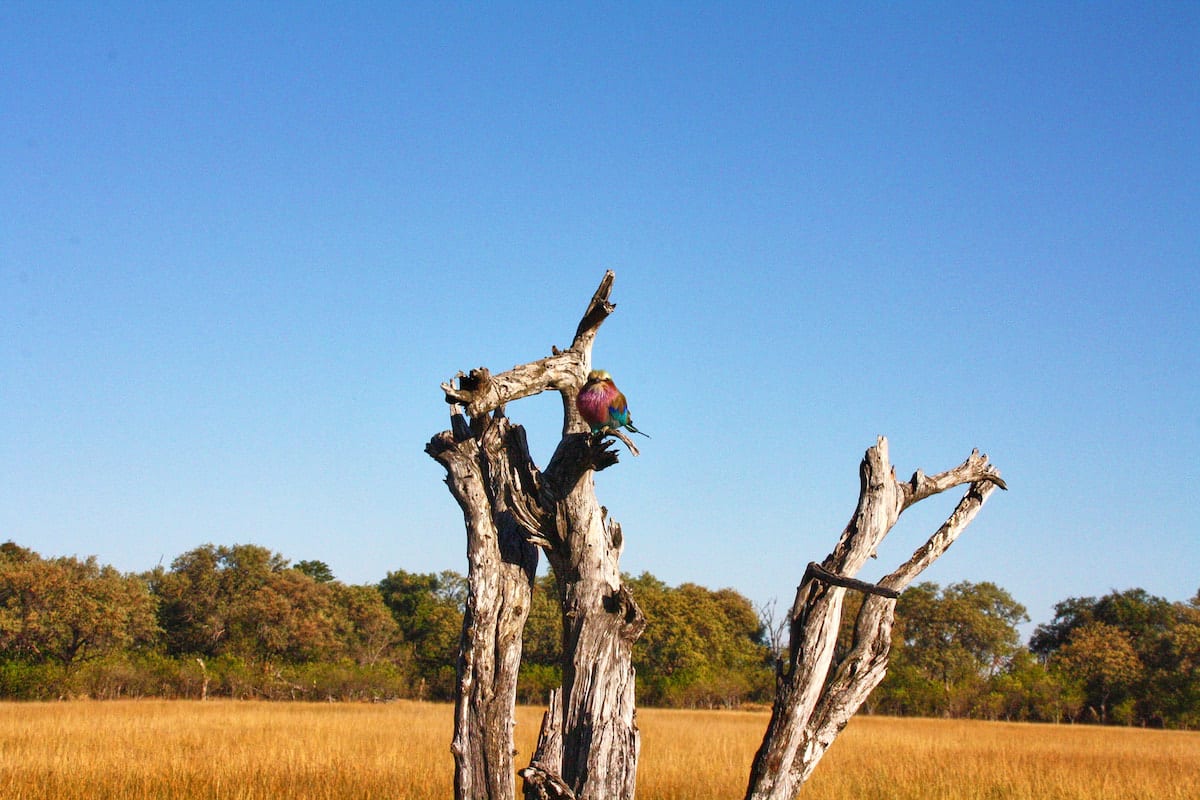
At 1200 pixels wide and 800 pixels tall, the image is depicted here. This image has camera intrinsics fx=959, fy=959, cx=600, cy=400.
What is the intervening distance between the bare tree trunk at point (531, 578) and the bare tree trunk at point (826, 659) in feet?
2.28

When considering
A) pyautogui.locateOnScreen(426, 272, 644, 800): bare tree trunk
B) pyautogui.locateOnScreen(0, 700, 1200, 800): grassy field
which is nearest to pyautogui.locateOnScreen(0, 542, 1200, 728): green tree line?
pyautogui.locateOnScreen(0, 700, 1200, 800): grassy field

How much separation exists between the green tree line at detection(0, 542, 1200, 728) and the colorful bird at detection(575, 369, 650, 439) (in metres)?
26.2

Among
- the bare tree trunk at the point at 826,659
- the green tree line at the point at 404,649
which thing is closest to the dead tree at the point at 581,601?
the bare tree trunk at the point at 826,659

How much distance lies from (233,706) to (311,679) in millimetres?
6849

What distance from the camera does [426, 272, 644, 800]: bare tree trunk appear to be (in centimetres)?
444

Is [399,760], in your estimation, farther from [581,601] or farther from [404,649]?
[404,649]

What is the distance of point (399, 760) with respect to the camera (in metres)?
13.6

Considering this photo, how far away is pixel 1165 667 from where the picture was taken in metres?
37.6

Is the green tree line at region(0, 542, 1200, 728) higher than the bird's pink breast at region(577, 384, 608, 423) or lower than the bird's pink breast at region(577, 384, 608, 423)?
lower

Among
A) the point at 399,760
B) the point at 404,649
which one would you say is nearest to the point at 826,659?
the point at 399,760

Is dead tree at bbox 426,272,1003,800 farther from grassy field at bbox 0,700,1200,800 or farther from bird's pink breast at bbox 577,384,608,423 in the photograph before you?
grassy field at bbox 0,700,1200,800

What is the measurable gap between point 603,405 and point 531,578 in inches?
50.1

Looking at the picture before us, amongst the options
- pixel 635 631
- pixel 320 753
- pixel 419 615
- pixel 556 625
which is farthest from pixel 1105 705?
pixel 635 631

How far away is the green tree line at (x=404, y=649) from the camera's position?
30.3m
